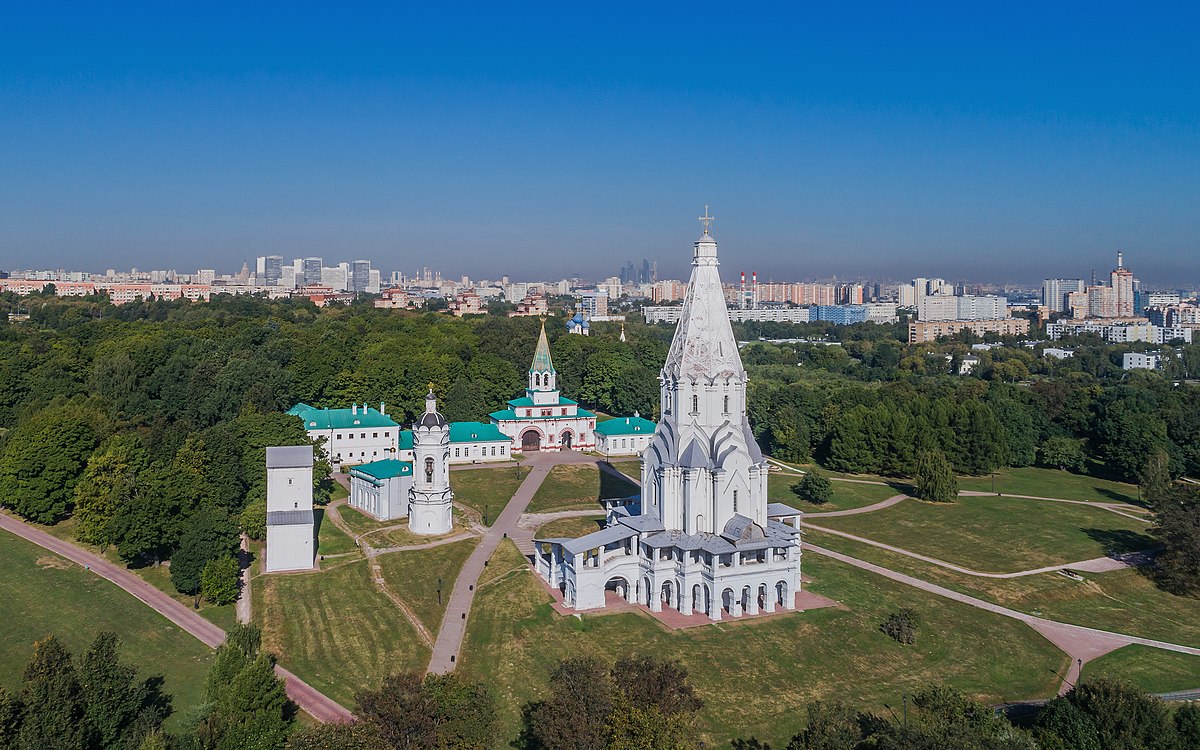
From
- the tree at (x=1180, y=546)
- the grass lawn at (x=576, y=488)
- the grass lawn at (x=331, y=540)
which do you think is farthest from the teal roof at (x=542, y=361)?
the tree at (x=1180, y=546)

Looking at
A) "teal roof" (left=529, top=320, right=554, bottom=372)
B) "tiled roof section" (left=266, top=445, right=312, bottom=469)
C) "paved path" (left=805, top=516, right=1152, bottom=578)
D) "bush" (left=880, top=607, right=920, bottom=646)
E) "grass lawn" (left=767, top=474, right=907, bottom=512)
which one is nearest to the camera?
"bush" (left=880, top=607, right=920, bottom=646)

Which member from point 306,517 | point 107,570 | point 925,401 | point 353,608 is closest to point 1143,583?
point 925,401

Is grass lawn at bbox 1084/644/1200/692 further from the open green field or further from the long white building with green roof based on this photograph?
the long white building with green roof

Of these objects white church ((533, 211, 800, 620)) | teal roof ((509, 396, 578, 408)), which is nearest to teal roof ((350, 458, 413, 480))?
white church ((533, 211, 800, 620))

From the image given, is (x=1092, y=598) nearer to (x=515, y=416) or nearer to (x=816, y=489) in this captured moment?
(x=816, y=489)

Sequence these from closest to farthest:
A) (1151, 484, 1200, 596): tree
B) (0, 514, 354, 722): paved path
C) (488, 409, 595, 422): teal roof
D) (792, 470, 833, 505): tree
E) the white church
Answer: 1. (0, 514, 354, 722): paved path
2. the white church
3. (1151, 484, 1200, 596): tree
4. (792, 470, 833, 505): tree
5. (488, 409, 595, 422): teal roof

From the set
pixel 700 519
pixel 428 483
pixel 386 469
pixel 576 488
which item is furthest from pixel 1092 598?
pixel 386 469

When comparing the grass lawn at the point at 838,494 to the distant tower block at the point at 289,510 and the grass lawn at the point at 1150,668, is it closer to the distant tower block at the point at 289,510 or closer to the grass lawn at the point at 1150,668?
the grass lawn at the point at 1150,668
